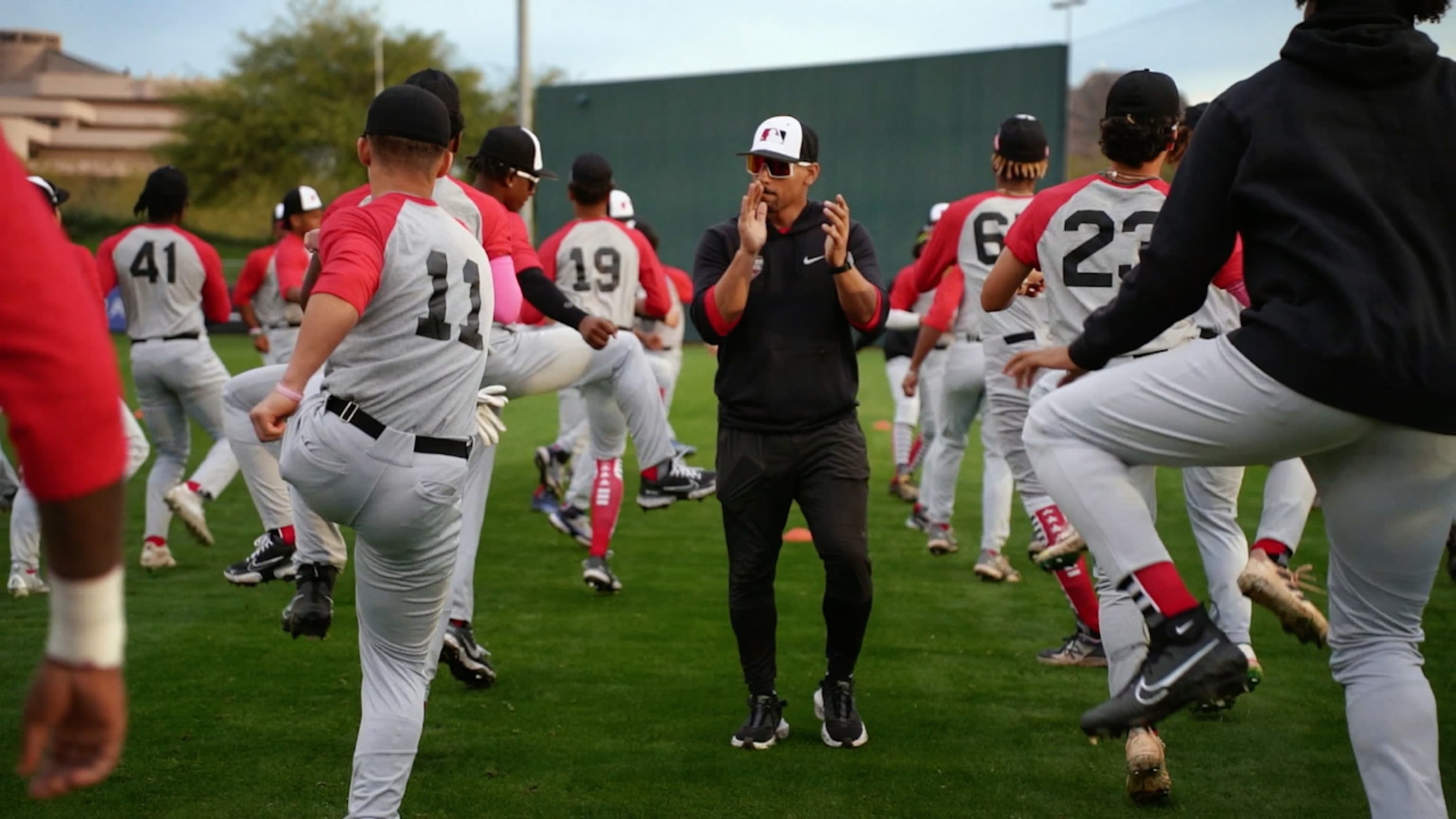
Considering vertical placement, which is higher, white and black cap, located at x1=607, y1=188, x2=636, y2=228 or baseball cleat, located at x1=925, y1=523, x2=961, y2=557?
white and black cap, located at x1=607, y1=188, x2=636, y2=228

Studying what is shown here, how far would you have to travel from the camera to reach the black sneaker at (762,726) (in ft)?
17.2

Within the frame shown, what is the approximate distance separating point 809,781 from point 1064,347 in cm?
217

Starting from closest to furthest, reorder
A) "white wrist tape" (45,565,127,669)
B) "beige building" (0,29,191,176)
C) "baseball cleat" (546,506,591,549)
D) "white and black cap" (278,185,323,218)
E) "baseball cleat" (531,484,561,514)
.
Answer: "white wrist tape" (45,565,127,669) < "baseball cleat" (546,506,591,549) < "white and black cap" (278,185,323,218) < "baseball cleat" (531,484,561,514) < "beige building" (0,29,191,176)

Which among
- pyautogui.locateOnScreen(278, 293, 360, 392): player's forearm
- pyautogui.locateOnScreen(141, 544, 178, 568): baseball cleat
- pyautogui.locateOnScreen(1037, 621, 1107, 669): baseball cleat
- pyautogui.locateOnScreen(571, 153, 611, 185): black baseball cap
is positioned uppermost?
pyautogui.locateOnScreen(571, 153, 611, 185): black baseball cap

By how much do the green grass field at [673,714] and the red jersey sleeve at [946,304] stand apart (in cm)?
156

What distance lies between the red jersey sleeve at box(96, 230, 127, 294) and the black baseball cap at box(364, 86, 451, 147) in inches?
214

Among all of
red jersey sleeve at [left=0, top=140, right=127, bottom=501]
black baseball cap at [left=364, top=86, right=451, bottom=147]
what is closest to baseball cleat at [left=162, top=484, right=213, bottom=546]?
black baseball cap at [left=364, top=86, right=451, bottom=147]

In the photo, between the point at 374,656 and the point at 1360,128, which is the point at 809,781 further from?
the point at 1360,128

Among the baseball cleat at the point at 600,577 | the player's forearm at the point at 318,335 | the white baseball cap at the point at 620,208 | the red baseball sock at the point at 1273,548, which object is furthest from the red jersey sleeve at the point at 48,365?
the white baseball cap at the point at 620,208

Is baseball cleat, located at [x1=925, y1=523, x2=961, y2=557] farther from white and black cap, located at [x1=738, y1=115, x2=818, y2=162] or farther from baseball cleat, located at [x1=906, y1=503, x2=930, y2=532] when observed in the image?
white and black cap, located at [x1=738, y1=115, x2=818, y2=162]

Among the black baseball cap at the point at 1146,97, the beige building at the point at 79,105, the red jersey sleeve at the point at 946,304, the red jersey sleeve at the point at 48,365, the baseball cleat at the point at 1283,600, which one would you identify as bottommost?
the baseball cleat at the point at 1283,600

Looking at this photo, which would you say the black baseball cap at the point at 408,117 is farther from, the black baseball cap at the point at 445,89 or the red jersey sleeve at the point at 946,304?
the red jersey sleeve at the point at 946,304

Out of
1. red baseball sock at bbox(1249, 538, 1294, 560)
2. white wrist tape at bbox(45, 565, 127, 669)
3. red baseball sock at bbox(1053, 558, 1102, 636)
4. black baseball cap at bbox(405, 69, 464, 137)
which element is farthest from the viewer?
red baseball sock at bbox(1053, 558, 1102, 636)

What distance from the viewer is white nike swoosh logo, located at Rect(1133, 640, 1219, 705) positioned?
292 centimetres
